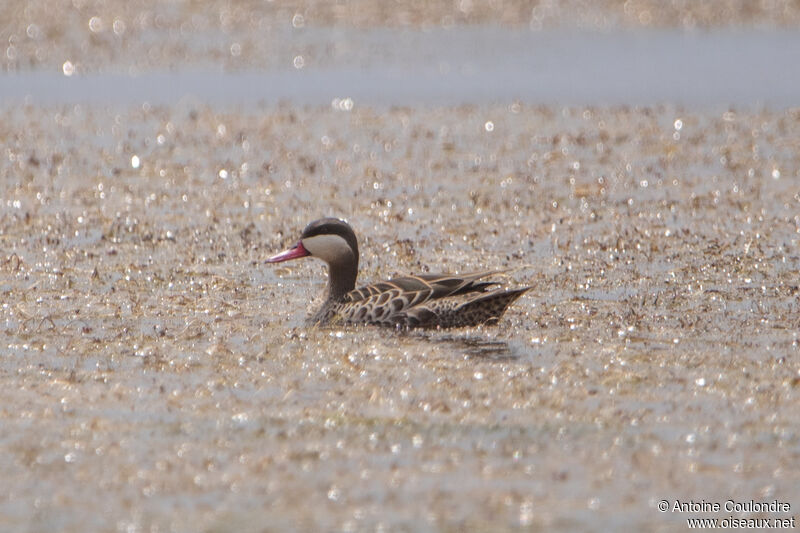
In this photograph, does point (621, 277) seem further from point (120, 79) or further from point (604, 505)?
point (120, 79)

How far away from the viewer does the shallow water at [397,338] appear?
A: 5.51m

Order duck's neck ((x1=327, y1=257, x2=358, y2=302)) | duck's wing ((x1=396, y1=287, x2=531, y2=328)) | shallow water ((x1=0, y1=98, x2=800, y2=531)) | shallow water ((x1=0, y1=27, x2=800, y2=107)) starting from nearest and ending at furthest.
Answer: shallow water ((x1=0, y1=98, x2=800, y2=531)) → duck's wing ((x1=396, y1=287, x2=531, y2=328)) → duck's neck ((x1=327, y1=257, x2=358, y2=302)) → shallow water ((x1=0, y1=27, x2=800, y2=107))

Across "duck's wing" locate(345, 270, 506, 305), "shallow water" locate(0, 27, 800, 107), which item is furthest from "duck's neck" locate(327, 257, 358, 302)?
"shallow water" locate(0, 27, 800, 107)

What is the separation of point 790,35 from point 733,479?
1891cm

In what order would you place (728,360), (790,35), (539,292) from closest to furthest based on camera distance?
1. (728,360)
2. (539,292)
3. (790,35)

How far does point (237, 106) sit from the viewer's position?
1716 cm

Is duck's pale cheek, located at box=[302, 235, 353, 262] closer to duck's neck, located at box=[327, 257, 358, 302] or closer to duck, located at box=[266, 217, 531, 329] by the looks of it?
duck's neck, located at box=[327, 257, 358, 302]

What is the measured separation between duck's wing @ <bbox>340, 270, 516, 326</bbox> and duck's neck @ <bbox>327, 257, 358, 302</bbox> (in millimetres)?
340

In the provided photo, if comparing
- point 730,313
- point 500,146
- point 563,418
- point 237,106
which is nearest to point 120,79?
point 237,106

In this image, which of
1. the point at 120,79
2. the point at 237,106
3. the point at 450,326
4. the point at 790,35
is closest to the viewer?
the point at 450,326

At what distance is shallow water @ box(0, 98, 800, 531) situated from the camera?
5.51 metres

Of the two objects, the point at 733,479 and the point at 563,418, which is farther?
the point at 563,418

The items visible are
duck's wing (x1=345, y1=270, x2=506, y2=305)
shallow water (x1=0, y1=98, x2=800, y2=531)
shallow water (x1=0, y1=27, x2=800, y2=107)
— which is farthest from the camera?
shallow water (x1=0, y1=27, x2=800, y2=107)

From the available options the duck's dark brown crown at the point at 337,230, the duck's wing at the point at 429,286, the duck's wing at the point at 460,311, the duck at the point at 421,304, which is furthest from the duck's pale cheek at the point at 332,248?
the duck's wing at the point at 460,311
